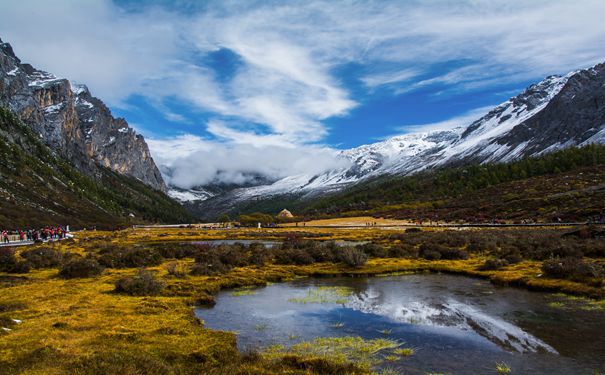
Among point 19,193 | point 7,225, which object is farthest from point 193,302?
point 19,193

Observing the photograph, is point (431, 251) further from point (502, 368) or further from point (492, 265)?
point (502, 368)

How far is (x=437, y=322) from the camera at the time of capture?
26.4m

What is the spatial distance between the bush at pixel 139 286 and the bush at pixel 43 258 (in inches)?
763

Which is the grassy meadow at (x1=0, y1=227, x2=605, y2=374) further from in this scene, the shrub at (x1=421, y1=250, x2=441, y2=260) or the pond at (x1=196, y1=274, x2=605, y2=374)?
the pond at (x1=196, y1=274, x2=605, y2=374)

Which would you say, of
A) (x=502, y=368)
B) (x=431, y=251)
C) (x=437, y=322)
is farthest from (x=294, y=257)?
(x=502, y=368)

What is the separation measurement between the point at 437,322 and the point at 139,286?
23.0 m

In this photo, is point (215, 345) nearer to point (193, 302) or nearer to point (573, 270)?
point (193, 302)

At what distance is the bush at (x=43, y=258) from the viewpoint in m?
48.0

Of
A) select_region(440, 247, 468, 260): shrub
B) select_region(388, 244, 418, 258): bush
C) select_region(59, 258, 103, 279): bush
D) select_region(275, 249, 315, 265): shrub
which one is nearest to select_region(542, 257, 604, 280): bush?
select_region(440, 247, 468, 260): shrub

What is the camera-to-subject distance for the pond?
19578 millimetres

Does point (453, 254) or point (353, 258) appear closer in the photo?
point (353, 258)

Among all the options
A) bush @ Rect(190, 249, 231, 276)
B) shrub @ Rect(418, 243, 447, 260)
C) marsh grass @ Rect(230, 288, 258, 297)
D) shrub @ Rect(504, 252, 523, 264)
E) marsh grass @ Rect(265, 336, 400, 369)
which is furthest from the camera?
shrub @ Rect(418, 243, 447, 260)

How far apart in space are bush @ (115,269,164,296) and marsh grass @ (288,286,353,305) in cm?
1110

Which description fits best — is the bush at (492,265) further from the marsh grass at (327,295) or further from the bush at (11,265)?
the bush at (11,265)
